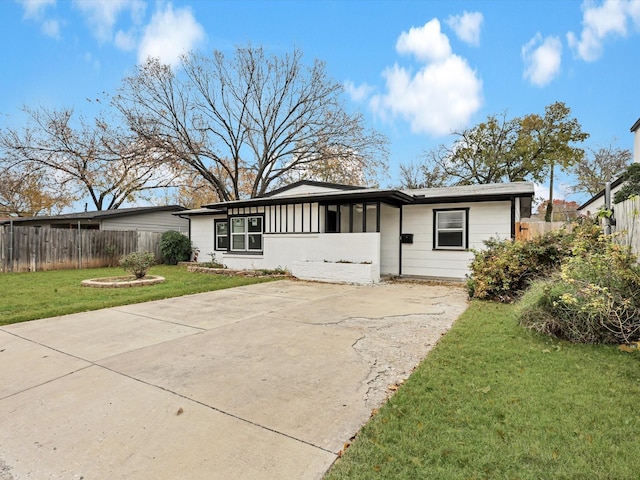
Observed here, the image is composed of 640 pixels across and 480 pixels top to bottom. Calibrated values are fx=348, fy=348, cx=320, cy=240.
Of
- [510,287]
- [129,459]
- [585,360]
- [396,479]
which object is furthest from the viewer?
[510,287]

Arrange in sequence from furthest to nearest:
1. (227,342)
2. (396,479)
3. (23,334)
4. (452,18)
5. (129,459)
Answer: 1. (452,18)
2. (23,334)
3. (227,342)
4. (129,459)
5. (396,479)

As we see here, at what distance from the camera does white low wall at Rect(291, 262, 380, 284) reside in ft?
33.2

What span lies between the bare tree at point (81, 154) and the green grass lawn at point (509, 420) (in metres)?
20.3

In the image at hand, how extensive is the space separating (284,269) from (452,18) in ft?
34.3

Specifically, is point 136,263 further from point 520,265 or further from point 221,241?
point 520,265

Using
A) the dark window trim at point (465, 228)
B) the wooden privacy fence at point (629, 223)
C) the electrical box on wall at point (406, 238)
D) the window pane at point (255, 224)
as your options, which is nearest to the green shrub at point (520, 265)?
the wooden privacy fence at point (629, 223)

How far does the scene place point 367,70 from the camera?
1510cm

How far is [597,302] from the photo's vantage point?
3.78m

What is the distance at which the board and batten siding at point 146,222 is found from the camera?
735 inches

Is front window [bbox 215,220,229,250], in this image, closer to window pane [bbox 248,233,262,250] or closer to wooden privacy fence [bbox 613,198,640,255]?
window pane [bbox 248,233,262,250]

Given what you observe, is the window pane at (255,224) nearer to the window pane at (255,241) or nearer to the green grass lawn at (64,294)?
the window pane at (255,241)

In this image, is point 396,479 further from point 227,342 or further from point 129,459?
point 227,342

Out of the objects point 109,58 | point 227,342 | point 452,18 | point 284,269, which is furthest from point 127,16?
point 227,342

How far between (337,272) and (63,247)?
11.8 metres
